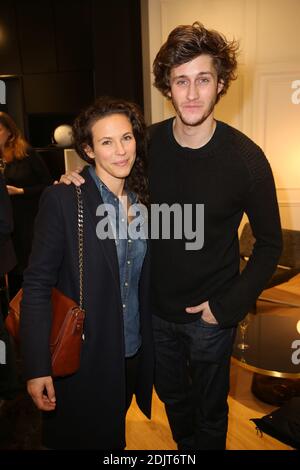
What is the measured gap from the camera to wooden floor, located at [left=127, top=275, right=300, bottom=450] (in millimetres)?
2213

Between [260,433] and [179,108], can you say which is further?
[260,433]

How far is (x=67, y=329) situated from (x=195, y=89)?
101 cm

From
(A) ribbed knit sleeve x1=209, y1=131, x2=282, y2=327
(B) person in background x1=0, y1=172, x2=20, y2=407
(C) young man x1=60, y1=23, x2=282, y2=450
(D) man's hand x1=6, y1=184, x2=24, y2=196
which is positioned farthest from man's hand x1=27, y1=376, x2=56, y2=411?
(D) man's hand x1=6, y1=184, x2=24, y2=196

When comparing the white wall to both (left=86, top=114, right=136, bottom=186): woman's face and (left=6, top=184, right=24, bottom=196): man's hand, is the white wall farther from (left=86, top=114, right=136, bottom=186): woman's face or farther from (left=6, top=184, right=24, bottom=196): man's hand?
(left=86, top=114, right=136, bottom=186): woman's face

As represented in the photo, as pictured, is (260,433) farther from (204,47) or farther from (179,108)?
(204,47)

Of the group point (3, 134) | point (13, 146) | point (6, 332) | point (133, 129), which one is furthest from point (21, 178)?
point (133, 129)

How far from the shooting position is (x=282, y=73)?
15.9ft

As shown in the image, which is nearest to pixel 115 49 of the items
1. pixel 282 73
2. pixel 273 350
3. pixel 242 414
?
pixel 282 73

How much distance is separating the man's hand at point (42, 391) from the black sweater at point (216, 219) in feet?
1.98

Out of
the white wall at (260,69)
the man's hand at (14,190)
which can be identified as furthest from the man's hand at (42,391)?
the white wall at (260,69)

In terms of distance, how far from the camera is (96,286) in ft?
4.73

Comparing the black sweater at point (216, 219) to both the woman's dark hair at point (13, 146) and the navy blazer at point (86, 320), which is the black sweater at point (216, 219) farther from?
the woman's dark hair at point (13, 146)

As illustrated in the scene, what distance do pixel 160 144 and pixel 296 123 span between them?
3.73 meters
